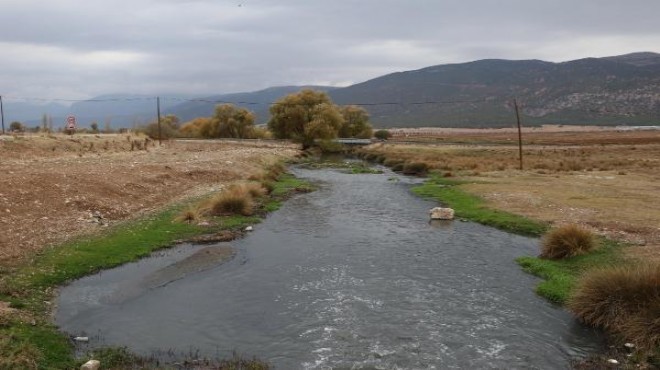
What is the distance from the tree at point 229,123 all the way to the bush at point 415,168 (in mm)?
63417

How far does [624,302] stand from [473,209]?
1808 cm

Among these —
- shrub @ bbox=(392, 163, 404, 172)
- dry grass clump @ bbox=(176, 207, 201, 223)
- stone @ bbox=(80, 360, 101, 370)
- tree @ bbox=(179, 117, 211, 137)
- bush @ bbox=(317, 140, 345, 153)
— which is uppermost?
tree @ bbox=(179, 117, 211, 137)

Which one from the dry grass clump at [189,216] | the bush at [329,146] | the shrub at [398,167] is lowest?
the shrub at [398,167]

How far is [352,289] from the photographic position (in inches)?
710

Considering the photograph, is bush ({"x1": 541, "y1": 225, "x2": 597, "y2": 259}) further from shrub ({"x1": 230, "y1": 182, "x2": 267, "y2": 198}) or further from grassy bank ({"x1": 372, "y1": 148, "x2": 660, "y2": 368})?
shrub ({"x1": 230, "y1": 182, "x2": 267, "y2": 198})

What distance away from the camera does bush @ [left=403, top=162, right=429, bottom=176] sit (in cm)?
5933

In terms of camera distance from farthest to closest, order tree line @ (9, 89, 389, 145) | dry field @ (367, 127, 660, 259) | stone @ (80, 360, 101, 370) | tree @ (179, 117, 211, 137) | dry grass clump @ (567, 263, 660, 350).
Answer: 1. tree @ (179, 117, 211, 137)
2. tree line @ (9, 89, 389, 145)
3. dry field @ (367, 127, 660, 259)
4. dry grass clump @ (567, 263, 660, 350)
5. stone @ (80, 360, 101, 370)

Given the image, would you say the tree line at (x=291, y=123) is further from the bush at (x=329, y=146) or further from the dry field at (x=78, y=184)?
the dry field at (x=78, y=184)

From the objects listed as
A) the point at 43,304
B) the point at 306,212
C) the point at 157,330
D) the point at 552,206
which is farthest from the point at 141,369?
the point at 552,206

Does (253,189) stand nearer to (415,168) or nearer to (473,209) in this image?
(473,209)

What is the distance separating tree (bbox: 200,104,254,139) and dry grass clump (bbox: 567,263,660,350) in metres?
105

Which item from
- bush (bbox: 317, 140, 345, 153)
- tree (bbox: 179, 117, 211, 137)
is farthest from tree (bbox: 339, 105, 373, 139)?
tree (bbox: 179, 117, 211, 137)

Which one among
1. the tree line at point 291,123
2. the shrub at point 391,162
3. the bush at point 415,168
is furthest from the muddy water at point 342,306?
the tree line at point 291,123

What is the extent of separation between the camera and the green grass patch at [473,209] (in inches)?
1057
